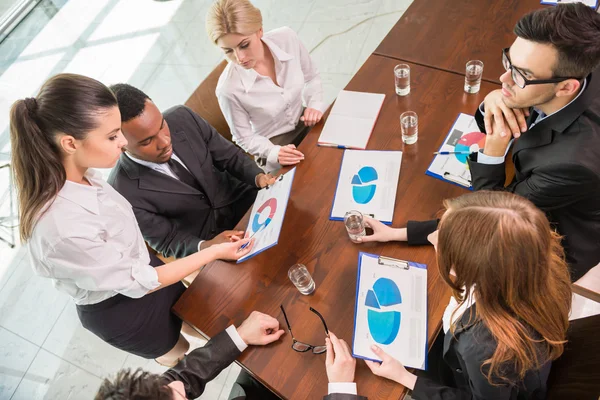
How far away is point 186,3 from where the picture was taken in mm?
5184

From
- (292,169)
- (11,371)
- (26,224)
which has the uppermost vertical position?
(26,224)

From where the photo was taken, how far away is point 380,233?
5.70ft

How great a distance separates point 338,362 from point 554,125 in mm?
1109

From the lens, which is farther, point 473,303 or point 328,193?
point 328,193

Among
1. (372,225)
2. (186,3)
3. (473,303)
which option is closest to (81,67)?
(186,3)

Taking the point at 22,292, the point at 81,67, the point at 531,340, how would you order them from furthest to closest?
the point at 81,67 → the point at 22,292 → the point at 531,340

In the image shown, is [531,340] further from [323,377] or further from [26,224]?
[26,224]

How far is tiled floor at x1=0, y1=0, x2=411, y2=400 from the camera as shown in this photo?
2.89 m

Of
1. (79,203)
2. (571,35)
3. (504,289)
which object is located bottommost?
(504,289)

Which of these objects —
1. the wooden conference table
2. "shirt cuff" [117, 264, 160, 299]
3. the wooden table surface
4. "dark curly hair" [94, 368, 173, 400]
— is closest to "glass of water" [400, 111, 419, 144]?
the wooden conference table

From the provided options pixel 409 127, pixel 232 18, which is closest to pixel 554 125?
pixel 409 127

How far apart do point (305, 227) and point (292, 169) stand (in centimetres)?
33

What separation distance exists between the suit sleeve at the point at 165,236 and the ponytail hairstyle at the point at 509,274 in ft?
4.19

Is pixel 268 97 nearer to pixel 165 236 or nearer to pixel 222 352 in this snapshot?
pixel 165 236
